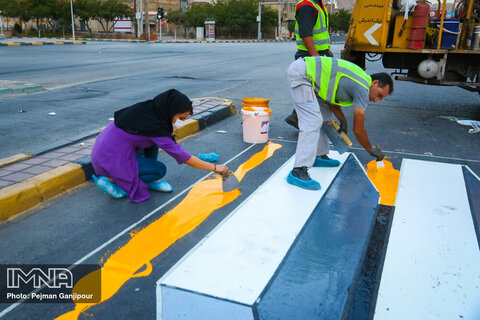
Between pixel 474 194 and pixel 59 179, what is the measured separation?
3.95m

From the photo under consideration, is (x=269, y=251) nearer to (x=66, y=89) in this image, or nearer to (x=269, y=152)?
(x=269, y=152)

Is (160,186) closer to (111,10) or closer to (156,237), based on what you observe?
(156,237)

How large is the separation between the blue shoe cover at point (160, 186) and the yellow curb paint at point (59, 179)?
743 millimetres

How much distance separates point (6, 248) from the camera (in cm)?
291

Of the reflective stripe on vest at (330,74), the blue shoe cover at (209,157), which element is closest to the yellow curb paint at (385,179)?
the reflective stripe on vest at (330,74)

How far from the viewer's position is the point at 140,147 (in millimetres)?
3660

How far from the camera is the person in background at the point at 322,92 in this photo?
11.9 ft

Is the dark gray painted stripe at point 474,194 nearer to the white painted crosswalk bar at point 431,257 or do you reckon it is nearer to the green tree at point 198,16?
the white painted crosswalk bar at point 431,257

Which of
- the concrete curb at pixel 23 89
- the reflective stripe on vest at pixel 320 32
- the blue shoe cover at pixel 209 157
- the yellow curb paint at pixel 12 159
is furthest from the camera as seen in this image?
the concrete curb at pixel 23 89

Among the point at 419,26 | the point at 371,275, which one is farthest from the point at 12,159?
the point at 419,26

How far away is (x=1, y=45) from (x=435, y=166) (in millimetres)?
27568

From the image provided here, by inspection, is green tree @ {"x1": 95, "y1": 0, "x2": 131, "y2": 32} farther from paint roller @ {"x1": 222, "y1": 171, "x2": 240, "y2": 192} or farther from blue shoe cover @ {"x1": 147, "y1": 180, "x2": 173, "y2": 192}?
paint roller @ {"x1": 222, "y1": 171, "x2": 240, "y2": 192}

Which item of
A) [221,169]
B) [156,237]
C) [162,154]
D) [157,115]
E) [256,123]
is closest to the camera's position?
[156,237]

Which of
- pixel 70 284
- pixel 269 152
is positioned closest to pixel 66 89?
pixel 269 152
